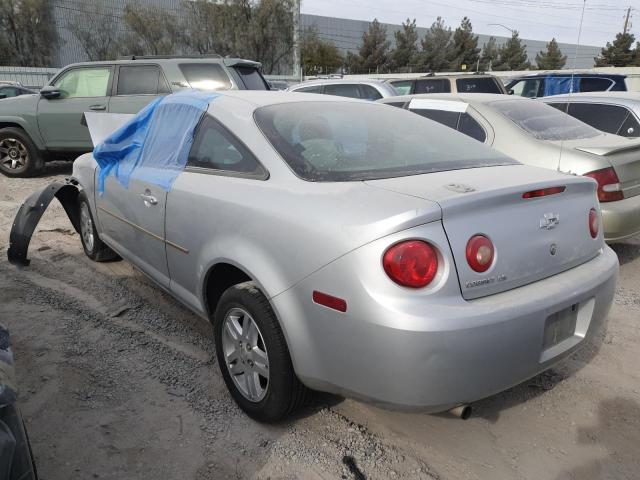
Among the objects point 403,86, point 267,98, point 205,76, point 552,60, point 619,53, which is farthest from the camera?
point 552,60

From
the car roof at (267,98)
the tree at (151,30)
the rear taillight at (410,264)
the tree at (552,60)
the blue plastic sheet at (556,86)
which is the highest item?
the tree at (151,30)

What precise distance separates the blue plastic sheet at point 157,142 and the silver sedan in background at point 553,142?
3025mm

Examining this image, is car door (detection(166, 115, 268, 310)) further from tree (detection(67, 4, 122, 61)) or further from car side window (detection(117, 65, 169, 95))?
tree (detection(67, 4, 122, 61))

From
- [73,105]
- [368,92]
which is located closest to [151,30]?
[73,105]

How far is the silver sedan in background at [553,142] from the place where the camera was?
14.2ft

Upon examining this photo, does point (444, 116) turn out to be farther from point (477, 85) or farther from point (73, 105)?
point (73, 105)

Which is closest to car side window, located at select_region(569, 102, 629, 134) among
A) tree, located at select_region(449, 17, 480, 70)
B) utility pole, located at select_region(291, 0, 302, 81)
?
utility pole, located at select_region(291, 0, 302, 81)

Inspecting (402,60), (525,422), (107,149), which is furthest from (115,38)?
(525,422)

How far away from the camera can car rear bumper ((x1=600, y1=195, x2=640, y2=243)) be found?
4.27 meters

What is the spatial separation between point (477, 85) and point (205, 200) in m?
8.89

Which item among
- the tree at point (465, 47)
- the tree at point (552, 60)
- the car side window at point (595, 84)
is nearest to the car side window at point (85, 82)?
the car side window at point (595, 84)

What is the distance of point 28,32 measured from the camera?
1625 inches

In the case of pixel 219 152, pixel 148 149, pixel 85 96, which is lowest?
pixel 85 96

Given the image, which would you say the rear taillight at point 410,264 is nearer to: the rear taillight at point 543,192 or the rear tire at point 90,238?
the rear taillight at point 543,192
